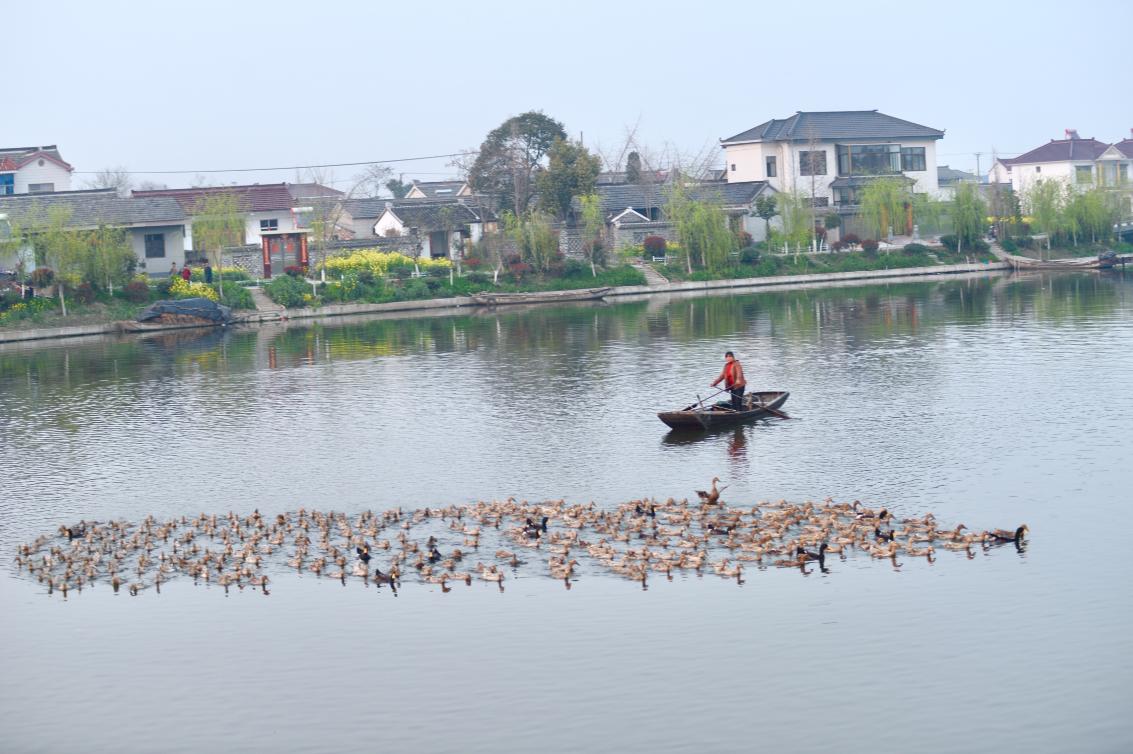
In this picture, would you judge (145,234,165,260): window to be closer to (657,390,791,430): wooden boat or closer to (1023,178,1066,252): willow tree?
(657,390,791,430): wooden boat

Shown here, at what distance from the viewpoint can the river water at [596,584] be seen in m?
16.4

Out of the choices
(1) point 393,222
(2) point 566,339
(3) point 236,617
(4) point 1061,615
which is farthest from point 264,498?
(1) point 393,222

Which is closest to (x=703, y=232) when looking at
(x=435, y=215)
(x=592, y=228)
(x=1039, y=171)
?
(x=592, y=228)

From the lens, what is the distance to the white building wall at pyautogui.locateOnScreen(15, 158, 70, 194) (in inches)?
3494

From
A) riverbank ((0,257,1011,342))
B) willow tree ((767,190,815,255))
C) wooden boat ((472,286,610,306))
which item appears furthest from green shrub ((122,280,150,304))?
willow tree ((767,190,815,255))

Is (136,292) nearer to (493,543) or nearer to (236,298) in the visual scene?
(236,298)

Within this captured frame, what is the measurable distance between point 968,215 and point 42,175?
60232 mm

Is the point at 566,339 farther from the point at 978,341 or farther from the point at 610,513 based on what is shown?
the point at 610,513

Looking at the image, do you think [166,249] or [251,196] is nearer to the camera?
[166,249]

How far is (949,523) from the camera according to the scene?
2312cm

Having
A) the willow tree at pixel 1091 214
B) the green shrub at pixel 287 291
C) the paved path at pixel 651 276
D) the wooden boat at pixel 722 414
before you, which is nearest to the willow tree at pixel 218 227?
the green shrub at pixel 287 291

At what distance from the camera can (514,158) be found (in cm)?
9488

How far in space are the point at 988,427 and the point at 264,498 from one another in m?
16.5

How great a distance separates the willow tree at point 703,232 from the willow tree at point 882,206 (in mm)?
10705
